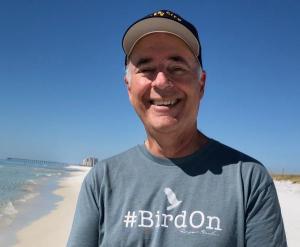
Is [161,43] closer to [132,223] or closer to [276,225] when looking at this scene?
[132,223]

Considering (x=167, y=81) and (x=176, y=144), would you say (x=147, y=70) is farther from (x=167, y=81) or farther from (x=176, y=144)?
(x=176, y=144)

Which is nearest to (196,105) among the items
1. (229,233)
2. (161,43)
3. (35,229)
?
(161,43)

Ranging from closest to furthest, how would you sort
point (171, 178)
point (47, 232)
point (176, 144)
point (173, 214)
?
1. point (173, 214)
2. point (171, 178)
3. point (176, 144)
4. point (47, 232)

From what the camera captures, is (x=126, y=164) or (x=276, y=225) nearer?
(x=276, y=225)

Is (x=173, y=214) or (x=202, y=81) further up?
(x=202, y=81)

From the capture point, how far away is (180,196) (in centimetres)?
186

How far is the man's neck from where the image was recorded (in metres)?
2.04

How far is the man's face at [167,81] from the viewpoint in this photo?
2004 millimetres

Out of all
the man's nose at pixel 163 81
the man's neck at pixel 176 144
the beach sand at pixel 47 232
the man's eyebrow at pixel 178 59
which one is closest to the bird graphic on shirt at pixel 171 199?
the man's neck at pixel 176 144

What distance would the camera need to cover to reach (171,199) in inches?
73.7

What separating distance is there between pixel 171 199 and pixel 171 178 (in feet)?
0.36

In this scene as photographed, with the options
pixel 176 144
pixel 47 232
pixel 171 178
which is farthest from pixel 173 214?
pixel 47 232

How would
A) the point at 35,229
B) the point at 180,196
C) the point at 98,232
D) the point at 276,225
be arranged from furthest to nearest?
the point at 35,229
the point at 98,232
the point at 180,196
the point at 276,225

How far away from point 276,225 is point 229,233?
0.69ft
